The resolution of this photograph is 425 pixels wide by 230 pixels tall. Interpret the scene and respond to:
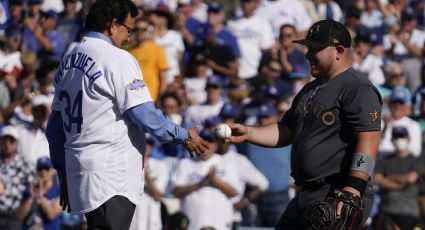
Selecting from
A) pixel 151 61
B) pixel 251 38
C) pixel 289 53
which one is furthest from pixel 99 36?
pixel 251 38

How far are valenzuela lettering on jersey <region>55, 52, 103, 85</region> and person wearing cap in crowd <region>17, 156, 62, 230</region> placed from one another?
5.15m

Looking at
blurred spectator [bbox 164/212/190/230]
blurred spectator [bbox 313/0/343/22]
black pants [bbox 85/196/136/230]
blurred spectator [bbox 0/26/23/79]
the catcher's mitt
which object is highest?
the catcher's mitt

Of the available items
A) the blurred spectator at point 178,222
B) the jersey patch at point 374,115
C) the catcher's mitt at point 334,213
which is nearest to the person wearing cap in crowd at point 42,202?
the blurred spectator at point 178,222

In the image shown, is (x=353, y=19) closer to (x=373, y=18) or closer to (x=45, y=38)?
(x=373, y=18)

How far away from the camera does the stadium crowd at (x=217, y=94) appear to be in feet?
41.2

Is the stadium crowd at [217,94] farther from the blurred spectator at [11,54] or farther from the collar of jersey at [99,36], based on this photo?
the collar of jersey at [99,36]

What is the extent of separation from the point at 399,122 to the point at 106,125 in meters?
7.67

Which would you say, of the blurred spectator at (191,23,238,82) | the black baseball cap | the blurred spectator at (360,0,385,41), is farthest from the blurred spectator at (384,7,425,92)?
the black baseball cap

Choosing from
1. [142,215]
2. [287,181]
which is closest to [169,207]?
[142,215]

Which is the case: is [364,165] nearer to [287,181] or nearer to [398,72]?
[287,181]

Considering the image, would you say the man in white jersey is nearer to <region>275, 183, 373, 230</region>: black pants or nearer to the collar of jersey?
the collar of jersey

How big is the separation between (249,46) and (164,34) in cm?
137

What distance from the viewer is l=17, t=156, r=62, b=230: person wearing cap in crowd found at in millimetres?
12445

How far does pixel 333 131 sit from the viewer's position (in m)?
7.06
